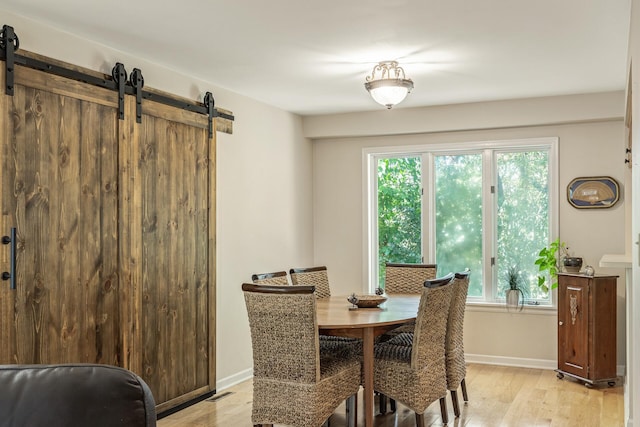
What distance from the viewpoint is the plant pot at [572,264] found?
530 centimetres

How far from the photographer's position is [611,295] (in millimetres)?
5004

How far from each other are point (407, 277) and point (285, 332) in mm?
2118

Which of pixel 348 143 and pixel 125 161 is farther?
pixel 348 143

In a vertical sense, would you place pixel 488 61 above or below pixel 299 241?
above

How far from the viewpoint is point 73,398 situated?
1426 mm

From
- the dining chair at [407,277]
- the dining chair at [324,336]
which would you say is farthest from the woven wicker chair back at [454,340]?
the dining chair at [407,277]

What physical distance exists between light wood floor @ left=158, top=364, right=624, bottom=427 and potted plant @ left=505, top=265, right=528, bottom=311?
76cm

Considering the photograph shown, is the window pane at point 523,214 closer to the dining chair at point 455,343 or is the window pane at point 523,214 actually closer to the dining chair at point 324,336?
the dining chair at point 455,343

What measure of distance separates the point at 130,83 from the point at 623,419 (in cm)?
399

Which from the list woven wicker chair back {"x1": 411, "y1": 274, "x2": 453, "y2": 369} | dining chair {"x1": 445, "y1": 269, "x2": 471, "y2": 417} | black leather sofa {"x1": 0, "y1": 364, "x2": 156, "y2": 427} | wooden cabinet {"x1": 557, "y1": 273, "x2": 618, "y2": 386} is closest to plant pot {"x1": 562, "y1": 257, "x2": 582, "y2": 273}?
wooden cabinet {"x1": 557, "y1": 273, "x2": 618, "y2": 386}

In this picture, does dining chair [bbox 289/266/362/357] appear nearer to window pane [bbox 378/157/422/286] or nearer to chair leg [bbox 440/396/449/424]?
chair leg [bbox 440/396/449/424]

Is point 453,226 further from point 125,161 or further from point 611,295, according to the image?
point 125,161

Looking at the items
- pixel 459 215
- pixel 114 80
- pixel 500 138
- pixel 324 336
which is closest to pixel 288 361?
pixel 324 336

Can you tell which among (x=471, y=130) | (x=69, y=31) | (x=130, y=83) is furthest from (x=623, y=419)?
(x=69, y=31)
